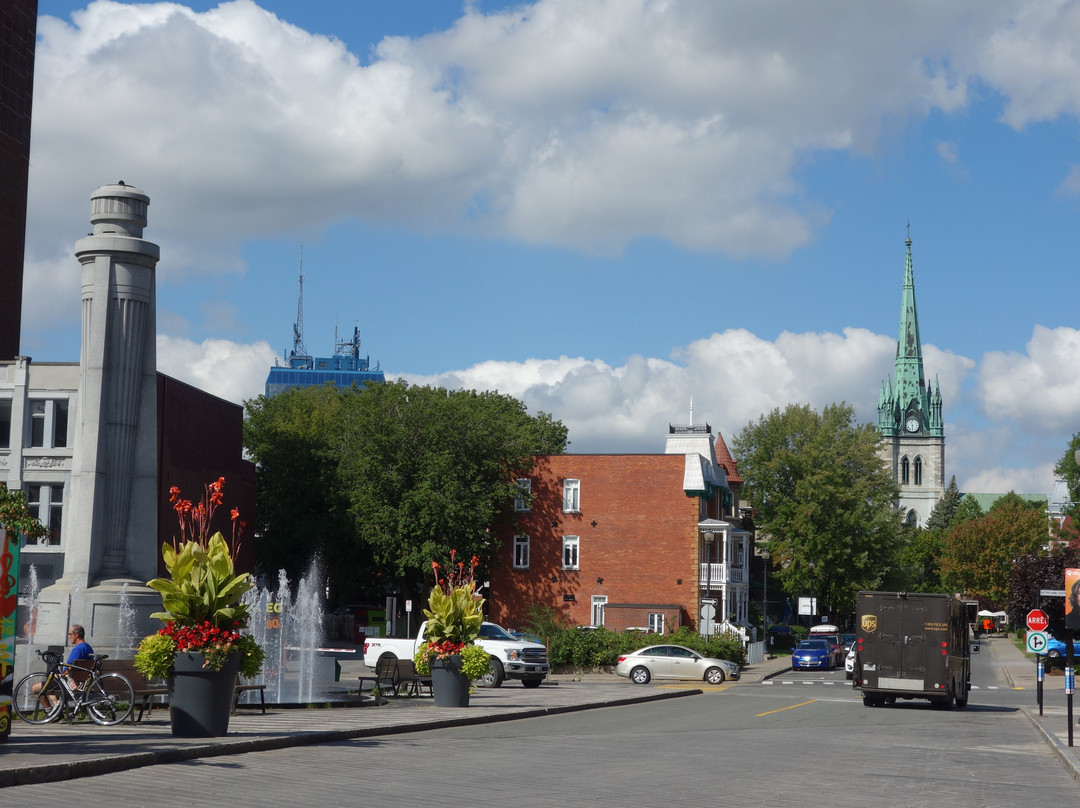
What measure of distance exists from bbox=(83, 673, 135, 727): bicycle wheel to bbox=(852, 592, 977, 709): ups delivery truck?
1811 centimetres

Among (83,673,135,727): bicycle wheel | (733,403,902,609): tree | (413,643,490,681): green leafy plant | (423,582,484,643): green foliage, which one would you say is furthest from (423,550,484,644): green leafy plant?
(733,403,902,609): tree

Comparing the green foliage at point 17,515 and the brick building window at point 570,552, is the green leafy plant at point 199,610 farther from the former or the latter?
the brick building window at point 570,552

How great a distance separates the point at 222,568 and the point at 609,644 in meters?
30.7

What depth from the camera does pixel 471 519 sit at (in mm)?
59406

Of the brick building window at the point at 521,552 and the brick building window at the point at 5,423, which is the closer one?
the brick building window at the point at 5,423

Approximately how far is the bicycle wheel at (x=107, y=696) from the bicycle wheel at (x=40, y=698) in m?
0.40

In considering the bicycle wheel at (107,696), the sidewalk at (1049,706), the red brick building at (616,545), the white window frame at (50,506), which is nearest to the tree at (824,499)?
the sidewalk at (1049,706)

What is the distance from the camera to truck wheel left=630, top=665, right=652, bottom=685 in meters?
40.2

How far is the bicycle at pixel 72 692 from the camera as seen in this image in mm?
17016

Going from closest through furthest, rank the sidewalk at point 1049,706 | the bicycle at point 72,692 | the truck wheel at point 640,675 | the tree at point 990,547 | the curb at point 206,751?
the curb at point 206,751 < the bicycle at point 72,692 < the sidewalk at point 1049,706 < the truck wheel at point 640,675 < the tree at point 990,547

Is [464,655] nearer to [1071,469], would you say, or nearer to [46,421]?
[46,421]

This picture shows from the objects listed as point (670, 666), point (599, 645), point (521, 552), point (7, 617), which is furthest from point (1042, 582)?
point (7, 617)

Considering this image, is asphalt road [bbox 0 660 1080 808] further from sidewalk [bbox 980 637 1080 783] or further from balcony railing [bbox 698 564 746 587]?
balcony railing [bbox 698 564 746 587]

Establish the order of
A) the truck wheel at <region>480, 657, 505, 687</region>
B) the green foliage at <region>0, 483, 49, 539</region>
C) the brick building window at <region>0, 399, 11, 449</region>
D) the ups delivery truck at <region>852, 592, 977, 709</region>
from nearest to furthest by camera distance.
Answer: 1. the green foliage at <region>0, 483, 49, 539</region>
2. the ups delivery truck at <region>852, 592, 977, 709</region>
3. the truck wheel at <region>480, 657, 505, 687</region>
4. the brick building window at <region>0, 399, 11, 449</region>
